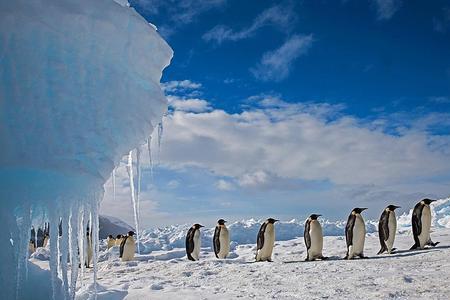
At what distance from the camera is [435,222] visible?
78.5 feet

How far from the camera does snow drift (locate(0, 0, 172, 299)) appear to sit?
3.82 m

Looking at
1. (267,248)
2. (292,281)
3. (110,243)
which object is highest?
(110,243)

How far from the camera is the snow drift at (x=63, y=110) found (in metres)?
3.82

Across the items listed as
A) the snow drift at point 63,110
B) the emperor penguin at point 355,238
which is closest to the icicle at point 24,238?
the snow drift at point 63,110

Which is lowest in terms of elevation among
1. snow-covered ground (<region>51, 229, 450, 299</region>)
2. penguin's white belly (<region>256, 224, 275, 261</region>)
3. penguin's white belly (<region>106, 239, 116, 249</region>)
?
snow-covered ground (<region>51, 229, 450, 299</region>)

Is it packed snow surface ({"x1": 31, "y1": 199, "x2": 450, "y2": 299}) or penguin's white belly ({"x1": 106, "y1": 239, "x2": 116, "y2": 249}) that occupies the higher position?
penguin's white belly ({"x1": 106, "y1": 239, "x2": 116, "y2": 249})

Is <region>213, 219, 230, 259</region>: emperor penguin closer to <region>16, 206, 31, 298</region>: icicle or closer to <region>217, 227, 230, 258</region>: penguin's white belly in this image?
<region>217, 227, 230, 258</region>: penguin's white belly

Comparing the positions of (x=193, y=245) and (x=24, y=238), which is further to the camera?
(x=193, y=245)

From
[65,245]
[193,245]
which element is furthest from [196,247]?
[65,245]

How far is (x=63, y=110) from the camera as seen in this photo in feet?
12.9

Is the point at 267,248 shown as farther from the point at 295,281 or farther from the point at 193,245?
the point at 295,281

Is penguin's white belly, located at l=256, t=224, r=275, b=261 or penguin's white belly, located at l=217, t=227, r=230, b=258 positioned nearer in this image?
penguin's white belly, located at l=256, t=224, r=275, b=261

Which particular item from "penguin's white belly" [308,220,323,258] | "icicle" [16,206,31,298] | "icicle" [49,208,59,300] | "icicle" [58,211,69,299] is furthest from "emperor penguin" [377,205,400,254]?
"icicle" [16,206,31,298]

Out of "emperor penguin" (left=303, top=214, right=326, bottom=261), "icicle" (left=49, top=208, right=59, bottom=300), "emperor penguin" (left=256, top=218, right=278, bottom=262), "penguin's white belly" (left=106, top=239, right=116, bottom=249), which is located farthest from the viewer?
"penguin's white belly" (left=106, top=239, right=116, bottom=249)
